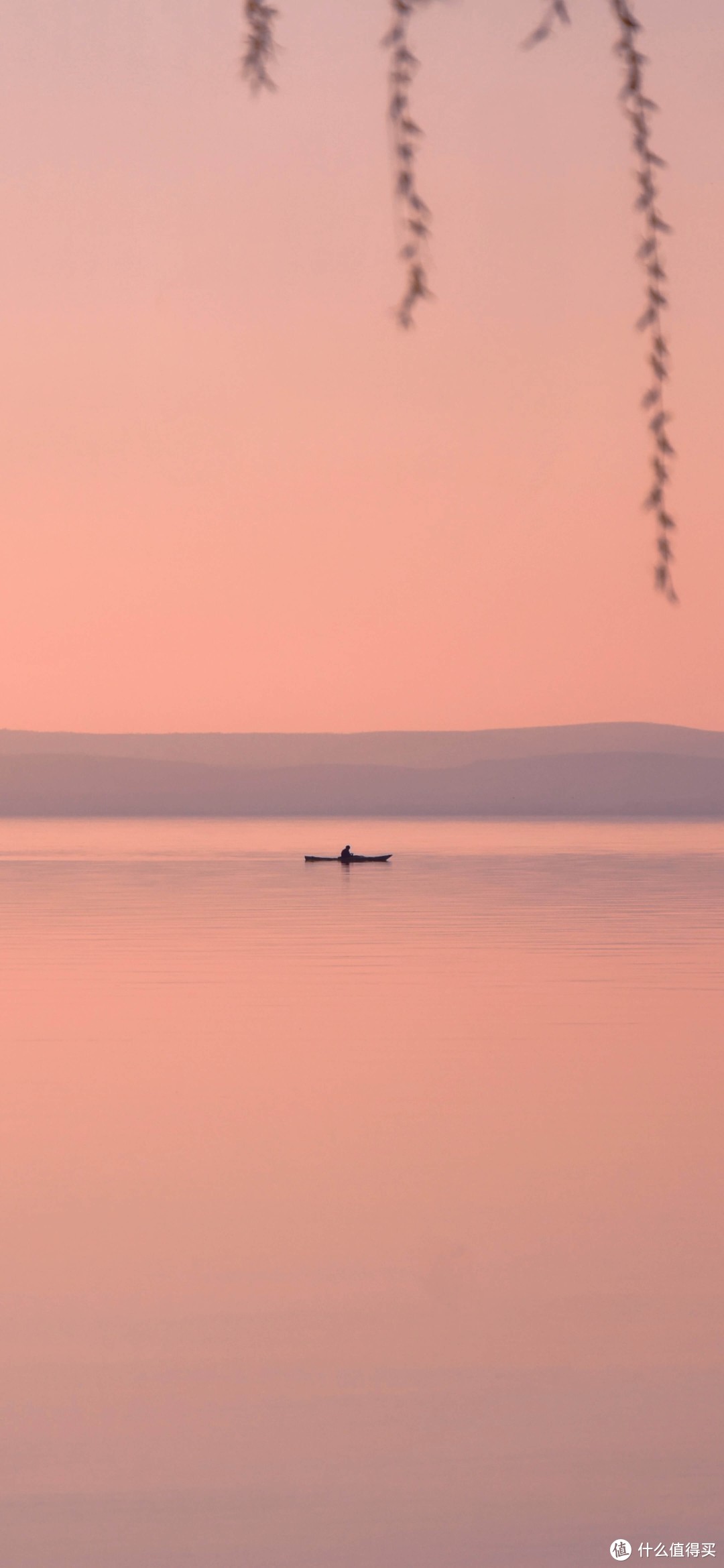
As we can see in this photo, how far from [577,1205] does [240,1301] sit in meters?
5.29

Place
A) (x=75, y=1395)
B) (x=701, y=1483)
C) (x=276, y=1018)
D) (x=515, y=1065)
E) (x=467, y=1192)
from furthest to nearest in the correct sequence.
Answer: (x=276, y=1018), (x=515, y=1065), (x=467, y=1192), (x=75, y=1395), (x=701, y=1483)

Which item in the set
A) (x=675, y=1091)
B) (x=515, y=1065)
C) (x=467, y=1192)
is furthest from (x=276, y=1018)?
(x=467, y=1192)

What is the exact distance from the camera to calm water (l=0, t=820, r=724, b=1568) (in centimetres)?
1210

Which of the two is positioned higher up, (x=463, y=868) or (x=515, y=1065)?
(x=463, y=868)

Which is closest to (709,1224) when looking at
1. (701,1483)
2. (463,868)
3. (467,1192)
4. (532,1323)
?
(467,1192)

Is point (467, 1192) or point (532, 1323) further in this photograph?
point (467, 1192)

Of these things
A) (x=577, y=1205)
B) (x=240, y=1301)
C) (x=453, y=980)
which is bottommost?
(x=240, y=1301)

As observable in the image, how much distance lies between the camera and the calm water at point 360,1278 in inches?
476

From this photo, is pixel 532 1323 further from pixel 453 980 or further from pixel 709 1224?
pixel 453 980

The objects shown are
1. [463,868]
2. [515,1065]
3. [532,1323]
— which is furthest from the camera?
[463,868]

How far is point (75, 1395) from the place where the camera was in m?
14.0

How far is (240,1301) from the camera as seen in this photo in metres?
16.7

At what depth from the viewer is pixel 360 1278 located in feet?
57.4

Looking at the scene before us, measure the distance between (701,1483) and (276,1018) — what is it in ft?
85.7
